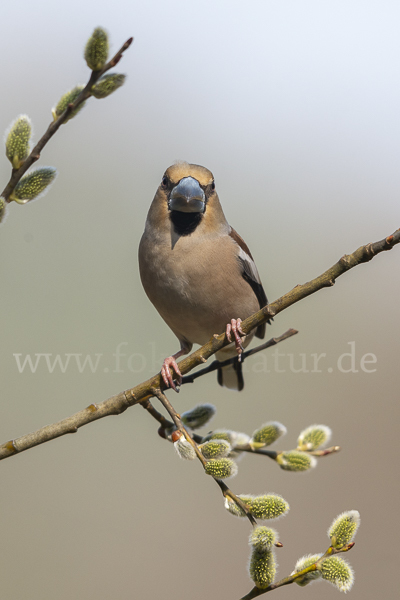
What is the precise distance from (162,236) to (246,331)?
1482 millimetres

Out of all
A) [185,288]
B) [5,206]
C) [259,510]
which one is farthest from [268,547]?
[185,288]

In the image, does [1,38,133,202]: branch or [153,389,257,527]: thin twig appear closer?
[1,38,133,202]: branch

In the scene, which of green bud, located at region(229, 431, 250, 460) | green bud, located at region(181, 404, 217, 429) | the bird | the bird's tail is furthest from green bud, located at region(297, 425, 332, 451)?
the bird's tail

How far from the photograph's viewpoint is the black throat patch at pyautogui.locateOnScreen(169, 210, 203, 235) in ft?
11.0

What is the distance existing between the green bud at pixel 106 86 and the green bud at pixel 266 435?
4.67 feet

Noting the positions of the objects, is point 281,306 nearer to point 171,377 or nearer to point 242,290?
point 171,377

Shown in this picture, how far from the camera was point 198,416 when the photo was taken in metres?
2.37

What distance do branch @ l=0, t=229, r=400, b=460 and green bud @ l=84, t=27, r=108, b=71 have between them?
0.91 m

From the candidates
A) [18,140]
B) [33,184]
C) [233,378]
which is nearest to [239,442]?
[33,184]

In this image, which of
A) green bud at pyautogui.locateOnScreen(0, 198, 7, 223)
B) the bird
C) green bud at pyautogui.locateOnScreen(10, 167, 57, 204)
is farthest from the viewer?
the bird

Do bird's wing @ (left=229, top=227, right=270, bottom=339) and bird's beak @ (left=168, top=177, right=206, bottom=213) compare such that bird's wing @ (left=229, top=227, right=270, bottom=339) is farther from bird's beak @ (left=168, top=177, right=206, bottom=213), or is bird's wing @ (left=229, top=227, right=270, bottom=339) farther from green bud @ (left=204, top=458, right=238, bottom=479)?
green bud @ (left=204, top=458, right=238, bottom=479)

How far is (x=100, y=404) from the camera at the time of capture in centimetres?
193

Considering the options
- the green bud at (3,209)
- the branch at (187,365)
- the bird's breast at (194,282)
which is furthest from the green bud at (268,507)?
the bird's breast at (194,282)

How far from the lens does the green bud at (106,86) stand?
145cm
